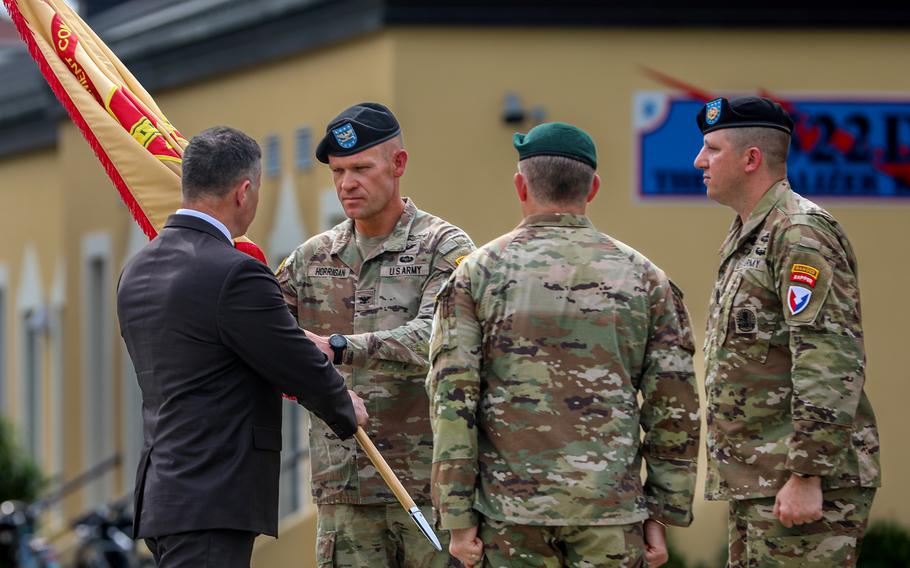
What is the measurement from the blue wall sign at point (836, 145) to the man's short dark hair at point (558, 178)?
6743 millimetres

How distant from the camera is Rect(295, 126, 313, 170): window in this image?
13.2 metres

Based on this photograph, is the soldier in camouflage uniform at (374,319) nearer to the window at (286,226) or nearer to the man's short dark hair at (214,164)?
the man's short dark hair at (214,164)

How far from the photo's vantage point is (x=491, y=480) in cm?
484

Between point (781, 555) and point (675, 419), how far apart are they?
2.54 feet

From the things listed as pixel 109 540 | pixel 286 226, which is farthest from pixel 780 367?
pixel 109 540

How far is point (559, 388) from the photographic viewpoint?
4805 millimetres

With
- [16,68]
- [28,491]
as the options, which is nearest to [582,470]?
[28,491]

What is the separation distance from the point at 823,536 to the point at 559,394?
43.5 inches

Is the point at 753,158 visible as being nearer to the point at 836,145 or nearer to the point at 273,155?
the point at 836,145

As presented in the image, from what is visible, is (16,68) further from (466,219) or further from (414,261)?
(414,261)

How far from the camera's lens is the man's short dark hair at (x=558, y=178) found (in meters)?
4.92

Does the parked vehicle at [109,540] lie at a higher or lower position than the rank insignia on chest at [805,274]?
lower

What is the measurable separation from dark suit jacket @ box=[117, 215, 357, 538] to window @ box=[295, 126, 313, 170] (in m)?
8.25

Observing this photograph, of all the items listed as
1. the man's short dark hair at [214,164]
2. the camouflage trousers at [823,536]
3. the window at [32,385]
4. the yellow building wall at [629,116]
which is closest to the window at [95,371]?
the window at [32,385]
